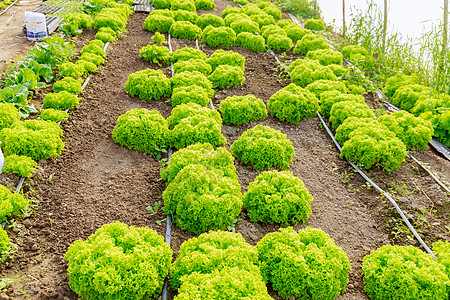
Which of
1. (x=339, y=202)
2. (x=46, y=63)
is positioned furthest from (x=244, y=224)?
(x=46, y=63)

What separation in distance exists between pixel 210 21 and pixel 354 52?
5.20 meters

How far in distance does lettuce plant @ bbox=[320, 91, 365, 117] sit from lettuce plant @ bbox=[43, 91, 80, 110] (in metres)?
5.79

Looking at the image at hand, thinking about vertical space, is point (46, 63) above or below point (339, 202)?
above

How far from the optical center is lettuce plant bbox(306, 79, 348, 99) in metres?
9.52

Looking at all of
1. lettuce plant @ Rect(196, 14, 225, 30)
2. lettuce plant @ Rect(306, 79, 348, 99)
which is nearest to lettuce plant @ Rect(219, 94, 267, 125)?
lettuce plant @ Rect(306, 79, 348, 99)

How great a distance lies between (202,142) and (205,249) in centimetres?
290

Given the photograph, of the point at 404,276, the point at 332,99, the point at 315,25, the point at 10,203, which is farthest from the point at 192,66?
the point at 404,276

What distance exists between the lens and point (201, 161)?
21.3ft

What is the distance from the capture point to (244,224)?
242 inches

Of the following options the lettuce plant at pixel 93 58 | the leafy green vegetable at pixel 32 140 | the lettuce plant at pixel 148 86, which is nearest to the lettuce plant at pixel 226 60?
the lettuce plant at pixel 148 86

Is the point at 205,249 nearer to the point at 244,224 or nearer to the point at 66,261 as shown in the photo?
the point at 244,224

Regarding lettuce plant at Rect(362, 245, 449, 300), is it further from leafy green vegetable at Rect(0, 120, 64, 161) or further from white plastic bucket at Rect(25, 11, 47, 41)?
white plastic bucket at Rect(25, 11, 47, 41)

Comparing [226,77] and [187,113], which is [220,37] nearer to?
[226,77]

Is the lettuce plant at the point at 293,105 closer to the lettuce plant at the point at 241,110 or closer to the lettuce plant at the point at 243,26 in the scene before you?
the lettuce plant at the point at 241,110
